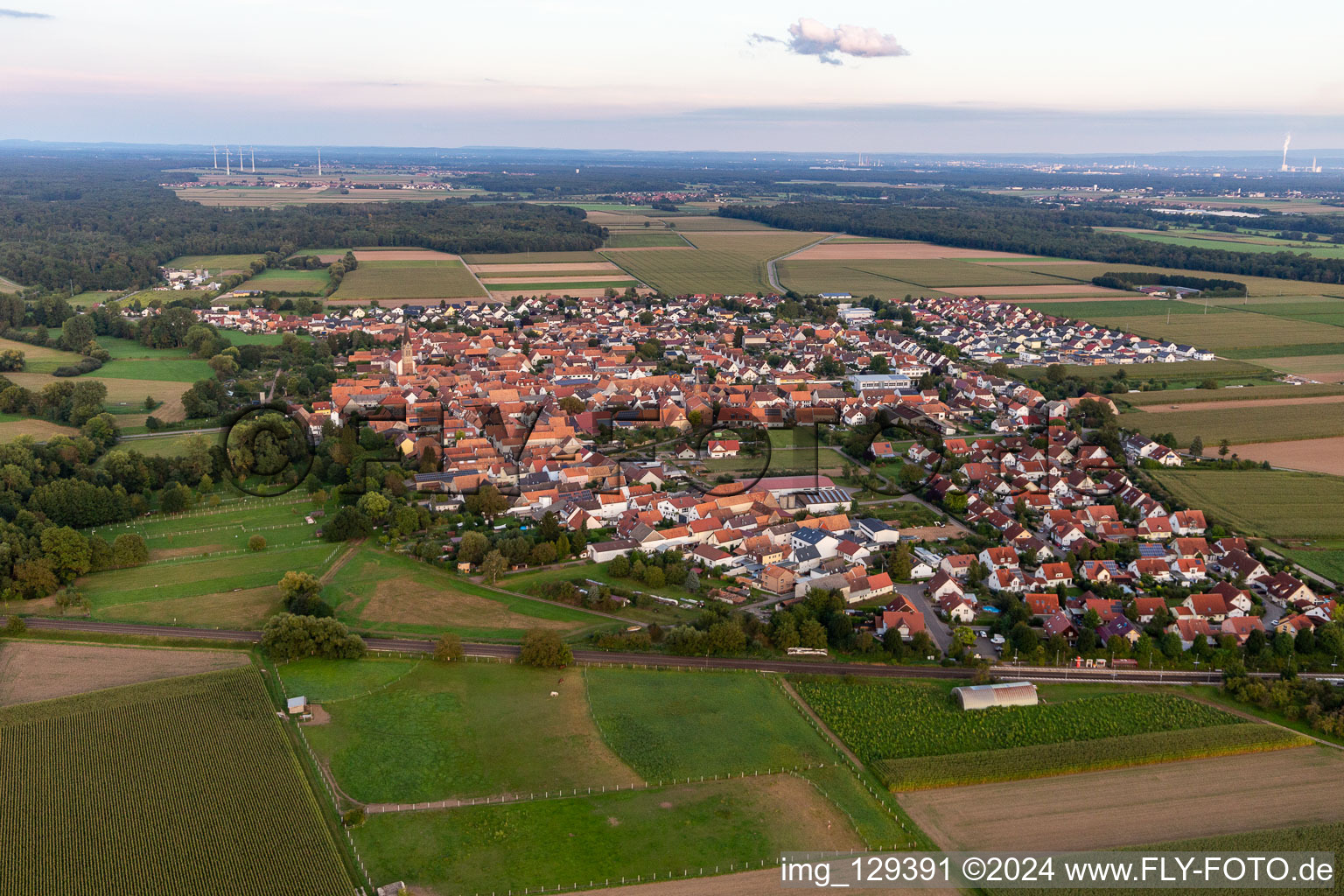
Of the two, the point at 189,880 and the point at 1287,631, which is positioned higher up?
the point at 1287,631

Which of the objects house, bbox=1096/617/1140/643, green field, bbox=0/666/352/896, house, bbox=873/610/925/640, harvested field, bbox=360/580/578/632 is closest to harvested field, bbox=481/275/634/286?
harvested field, bbox=360/580/578/632

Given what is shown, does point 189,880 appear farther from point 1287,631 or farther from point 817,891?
point 1287,631

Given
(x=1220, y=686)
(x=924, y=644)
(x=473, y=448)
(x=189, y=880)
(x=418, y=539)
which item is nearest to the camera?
(x=189, y=880)

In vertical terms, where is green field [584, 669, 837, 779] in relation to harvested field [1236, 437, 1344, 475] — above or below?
below

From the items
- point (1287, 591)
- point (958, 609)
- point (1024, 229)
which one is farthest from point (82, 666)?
point (1024, 229)

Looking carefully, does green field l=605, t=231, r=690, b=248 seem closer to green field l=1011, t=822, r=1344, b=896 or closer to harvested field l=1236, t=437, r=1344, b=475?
harvested field l=1236, t=437, r=1344, b=475

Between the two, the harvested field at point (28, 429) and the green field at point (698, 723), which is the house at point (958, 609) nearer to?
the green field at point (698, 723)

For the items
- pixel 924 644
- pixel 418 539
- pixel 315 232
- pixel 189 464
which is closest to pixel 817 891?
pixel 924 644
